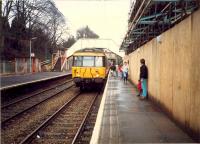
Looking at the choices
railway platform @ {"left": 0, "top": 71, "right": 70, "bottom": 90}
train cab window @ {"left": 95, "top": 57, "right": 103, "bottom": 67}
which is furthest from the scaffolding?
railway platform @ {"left": 0, "top": 71, "right": 70, "bottom": 90}

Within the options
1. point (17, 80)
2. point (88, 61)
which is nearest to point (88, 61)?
point (88, 61)

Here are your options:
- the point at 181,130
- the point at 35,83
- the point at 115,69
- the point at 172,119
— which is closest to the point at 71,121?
the point at 172,119

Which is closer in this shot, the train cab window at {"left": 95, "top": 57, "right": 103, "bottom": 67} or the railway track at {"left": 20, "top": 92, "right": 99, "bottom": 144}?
the railway track at {"left": 20, "top": 92, "right": 99, "bottom": 144}

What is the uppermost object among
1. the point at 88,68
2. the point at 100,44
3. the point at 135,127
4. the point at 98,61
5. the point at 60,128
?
the point at 100,44

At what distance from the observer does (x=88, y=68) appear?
89.4ft

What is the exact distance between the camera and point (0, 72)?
53531mm

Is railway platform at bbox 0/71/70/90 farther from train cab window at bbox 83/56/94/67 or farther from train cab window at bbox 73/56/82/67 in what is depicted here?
train cab window at bbox 83/56/94/67

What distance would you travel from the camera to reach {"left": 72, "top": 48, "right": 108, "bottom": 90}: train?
88.8 ft

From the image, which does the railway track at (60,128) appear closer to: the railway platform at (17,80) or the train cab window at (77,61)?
the railway platform at (17,80)

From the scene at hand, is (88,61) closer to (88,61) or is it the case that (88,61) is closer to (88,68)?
(88,61)

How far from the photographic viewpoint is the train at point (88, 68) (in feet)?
88.8

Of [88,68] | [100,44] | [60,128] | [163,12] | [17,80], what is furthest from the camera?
[100,44]

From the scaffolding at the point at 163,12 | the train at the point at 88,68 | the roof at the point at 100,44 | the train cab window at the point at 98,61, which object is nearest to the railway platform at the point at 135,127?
the scaffolding at the point at 163,12

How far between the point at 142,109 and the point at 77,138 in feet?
8.85
